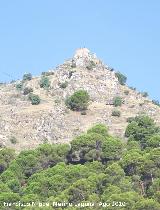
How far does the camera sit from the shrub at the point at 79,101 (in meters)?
161

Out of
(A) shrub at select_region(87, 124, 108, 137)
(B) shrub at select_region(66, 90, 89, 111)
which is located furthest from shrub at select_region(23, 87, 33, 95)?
(A) shrub at select_region(87, 124, 108, 137)

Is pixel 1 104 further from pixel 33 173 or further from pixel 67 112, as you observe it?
pixel 33 173

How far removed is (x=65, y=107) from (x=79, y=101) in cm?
306

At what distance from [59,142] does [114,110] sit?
1822 cm

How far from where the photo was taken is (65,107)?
527ft

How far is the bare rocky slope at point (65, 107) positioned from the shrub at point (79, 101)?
1.24 m

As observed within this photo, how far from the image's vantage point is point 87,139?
13538 centimetres

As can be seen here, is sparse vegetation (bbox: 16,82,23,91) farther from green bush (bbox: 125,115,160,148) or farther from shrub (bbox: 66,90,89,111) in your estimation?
green bush (bbox: 125,115,160,148)

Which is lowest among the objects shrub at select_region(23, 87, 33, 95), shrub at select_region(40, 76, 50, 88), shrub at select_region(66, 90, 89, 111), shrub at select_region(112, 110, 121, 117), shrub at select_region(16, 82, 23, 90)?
shrub at select_region(112, 110, 121, 117)

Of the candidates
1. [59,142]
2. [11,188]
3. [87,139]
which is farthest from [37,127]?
[11,188]

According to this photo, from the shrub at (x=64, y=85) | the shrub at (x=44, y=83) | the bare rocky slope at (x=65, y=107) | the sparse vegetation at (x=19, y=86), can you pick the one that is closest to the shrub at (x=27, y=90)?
the bare rocky slope at (x=65, y=107)

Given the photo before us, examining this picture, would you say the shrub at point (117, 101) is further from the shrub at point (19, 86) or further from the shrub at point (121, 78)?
the shrub at point (19, 86)

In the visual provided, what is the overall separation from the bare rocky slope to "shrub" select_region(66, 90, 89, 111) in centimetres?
124

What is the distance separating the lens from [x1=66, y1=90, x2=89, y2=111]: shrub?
527ft
